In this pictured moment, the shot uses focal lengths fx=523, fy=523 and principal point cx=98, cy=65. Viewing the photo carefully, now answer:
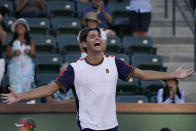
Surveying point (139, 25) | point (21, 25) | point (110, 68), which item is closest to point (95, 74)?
point (110, 68)

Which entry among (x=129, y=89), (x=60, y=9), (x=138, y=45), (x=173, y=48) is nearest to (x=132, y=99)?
(x=129, y=89)

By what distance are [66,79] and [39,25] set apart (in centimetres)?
551

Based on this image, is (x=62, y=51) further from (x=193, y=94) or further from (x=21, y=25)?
(x=193, y=94)

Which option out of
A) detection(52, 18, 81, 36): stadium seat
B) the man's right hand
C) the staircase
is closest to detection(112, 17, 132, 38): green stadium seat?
the staircase

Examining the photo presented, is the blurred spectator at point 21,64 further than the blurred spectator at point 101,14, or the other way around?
the blurred spectator at point 101,14

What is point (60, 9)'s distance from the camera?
1129cm

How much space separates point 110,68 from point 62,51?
468 centimetres

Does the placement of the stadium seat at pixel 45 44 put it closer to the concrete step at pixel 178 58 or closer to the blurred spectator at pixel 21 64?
the blurred spectator at pixel 21 64

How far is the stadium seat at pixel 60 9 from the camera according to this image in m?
11.3

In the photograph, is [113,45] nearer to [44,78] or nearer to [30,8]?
[44,78]

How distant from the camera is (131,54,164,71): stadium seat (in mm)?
9305

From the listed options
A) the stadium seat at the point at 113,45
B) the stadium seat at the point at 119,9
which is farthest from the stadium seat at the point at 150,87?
the stadium seat at the point at 119,9

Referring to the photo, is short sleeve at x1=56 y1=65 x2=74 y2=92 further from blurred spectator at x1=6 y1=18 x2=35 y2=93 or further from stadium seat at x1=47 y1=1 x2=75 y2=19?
stadium seat at x1=47 y1=1 x2=75 y2=19

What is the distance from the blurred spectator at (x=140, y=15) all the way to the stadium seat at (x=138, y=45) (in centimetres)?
31
